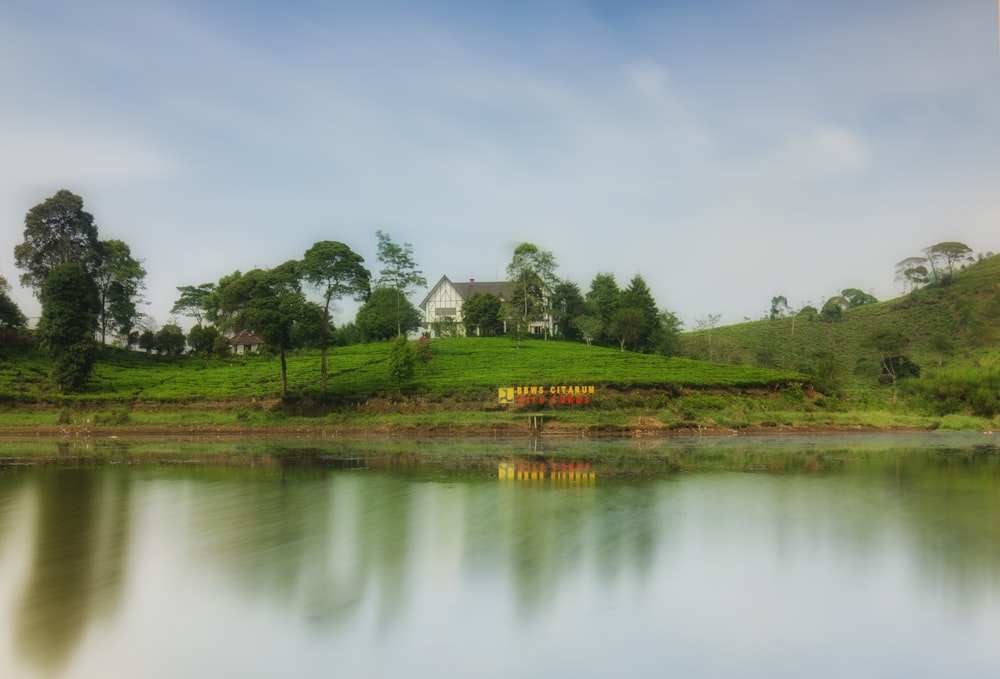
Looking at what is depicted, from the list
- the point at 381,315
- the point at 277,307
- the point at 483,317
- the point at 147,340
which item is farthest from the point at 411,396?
the point at 147,340

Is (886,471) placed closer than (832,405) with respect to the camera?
Yes

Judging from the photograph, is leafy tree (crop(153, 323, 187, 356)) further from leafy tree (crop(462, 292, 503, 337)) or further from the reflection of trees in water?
the reflection of trees in water

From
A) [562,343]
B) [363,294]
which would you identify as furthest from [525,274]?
[363,294]

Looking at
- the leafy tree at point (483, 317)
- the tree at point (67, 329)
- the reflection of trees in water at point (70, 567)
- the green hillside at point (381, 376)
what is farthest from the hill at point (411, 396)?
the leafy tree at point (483, 317)

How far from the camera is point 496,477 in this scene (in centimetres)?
2342

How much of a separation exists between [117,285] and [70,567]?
5499cm

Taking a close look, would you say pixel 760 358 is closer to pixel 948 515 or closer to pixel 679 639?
pixel 948 515

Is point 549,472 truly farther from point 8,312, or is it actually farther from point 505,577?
point 8,312

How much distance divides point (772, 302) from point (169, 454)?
75212 mm

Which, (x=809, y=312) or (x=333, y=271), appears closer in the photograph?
(x=333, y=271)

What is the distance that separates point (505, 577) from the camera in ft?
38.5

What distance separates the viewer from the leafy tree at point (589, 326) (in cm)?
6638

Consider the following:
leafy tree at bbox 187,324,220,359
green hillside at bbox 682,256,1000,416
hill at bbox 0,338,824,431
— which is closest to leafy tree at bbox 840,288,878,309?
green hillside at bbox 682,256,1000,416

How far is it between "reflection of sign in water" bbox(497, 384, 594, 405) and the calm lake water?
18.6 meters
